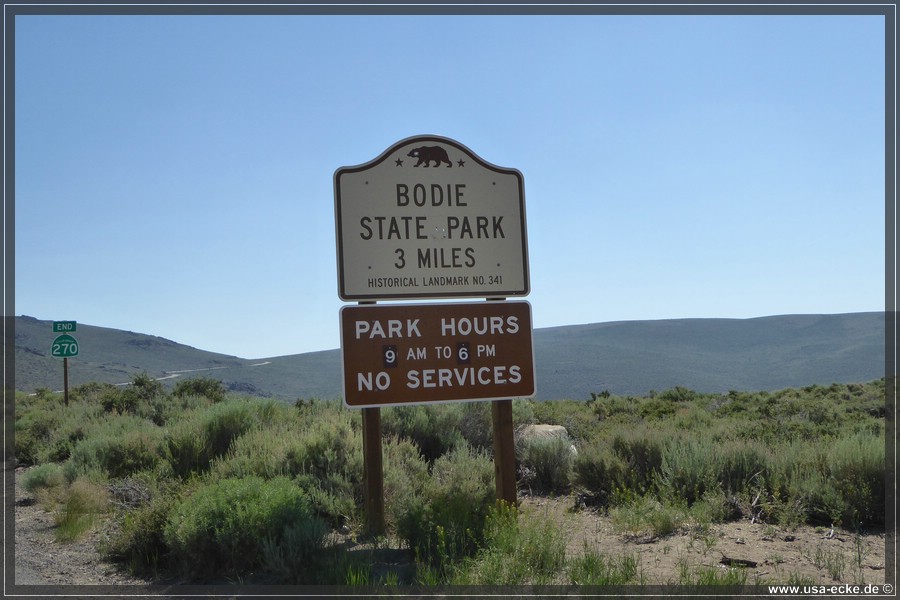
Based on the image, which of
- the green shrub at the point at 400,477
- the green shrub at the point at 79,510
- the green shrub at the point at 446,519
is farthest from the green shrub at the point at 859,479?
the green shrub at the point at 79,510

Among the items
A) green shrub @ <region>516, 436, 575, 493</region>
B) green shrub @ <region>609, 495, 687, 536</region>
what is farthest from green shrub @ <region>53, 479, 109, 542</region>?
green shrub @ <region>609, 495, 687, 536</region>

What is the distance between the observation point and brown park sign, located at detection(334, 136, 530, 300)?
7.24 meters

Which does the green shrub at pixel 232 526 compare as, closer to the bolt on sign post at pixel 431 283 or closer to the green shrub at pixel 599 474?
the bolt on sign post at pixel 431 283

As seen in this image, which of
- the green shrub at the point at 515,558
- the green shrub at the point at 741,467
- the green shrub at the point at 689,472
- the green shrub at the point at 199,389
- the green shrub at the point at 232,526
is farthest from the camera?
the green shrub at the point at 199,389

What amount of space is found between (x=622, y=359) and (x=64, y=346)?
54495mm

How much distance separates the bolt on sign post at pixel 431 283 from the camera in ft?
23.3

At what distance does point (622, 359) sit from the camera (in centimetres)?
6756

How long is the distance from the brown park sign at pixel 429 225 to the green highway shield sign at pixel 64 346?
1719cm

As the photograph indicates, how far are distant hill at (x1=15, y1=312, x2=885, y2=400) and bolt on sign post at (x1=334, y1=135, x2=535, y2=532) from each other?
37778 mm

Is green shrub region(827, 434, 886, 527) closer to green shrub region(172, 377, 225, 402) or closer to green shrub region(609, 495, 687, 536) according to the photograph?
green shrub region(609, 495, 687, 536)

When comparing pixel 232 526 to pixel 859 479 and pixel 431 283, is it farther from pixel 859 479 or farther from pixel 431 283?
pixel 859 479

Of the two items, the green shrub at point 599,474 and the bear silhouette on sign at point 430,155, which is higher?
the bear silhouette on sign at point 430,155

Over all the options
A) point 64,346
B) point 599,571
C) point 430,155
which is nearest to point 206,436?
point 430,155

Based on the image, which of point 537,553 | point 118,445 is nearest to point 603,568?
point 537,553
